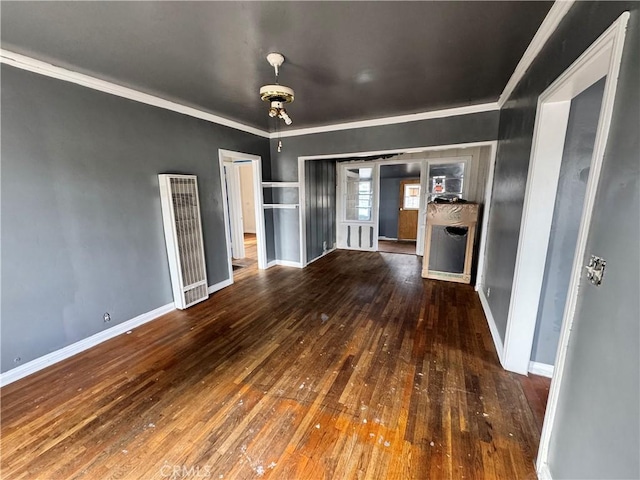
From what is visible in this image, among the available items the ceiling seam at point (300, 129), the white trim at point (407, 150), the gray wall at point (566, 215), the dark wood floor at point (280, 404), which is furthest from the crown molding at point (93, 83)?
the gray wall at point (566, 215)

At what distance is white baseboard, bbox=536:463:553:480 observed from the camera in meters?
1.25

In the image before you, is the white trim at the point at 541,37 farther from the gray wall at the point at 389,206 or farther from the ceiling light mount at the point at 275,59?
the gray wall at the point at 389,206

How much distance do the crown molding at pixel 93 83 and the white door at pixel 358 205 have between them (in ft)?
10.6

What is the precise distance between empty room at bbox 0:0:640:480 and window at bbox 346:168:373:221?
89.8 inches

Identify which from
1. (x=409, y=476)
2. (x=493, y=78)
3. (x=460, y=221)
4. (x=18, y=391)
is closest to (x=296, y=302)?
(x=409, y=476)

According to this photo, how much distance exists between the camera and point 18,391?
195 cm

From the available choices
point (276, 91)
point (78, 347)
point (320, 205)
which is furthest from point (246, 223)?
point (276, 91)

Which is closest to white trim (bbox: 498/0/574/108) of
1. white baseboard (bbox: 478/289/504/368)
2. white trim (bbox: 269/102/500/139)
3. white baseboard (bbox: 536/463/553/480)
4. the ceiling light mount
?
white trim (bbox: 269/102/500/139)

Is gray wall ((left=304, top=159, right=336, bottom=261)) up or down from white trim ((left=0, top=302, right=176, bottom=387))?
up

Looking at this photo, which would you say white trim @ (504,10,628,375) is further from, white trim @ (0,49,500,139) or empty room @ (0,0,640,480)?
white trim @ (0,49,500,139)

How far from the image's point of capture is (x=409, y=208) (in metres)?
7.50

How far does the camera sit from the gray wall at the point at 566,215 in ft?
5.38

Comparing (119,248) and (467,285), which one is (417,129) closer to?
(467,285)

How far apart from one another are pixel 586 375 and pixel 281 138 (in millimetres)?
4579
